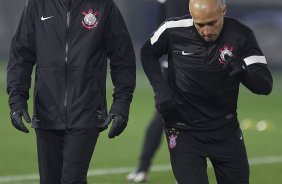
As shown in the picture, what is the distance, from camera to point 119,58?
7070 millimetres

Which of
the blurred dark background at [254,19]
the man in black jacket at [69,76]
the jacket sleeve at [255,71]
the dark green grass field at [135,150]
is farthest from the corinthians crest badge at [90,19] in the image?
the blurred dark background at [254,19]

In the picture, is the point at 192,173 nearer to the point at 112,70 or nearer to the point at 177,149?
the point at 177,149

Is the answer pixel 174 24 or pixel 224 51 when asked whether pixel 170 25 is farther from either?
pixel 224 51

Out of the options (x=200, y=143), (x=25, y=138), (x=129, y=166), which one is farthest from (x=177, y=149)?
(x=25, y=138)

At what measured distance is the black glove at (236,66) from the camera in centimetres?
663

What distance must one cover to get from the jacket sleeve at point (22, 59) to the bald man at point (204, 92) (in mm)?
881

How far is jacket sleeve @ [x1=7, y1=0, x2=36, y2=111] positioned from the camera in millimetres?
6980

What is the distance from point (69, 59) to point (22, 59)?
357 mm

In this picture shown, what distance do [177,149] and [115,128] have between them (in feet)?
1.51

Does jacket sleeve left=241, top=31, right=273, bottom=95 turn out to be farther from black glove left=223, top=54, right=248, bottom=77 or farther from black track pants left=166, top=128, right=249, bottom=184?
black track pants left=166, top=128, right=249, bottom=184

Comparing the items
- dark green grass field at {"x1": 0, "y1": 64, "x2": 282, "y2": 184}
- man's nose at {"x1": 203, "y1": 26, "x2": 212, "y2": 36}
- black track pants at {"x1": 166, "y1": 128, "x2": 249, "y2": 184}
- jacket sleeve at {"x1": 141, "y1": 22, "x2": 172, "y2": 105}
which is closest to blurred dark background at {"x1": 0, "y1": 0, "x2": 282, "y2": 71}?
dark green grass field at {"x1": 0, "y1": 64, "x2": 282, "y2": 184}

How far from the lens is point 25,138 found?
42.7 ft

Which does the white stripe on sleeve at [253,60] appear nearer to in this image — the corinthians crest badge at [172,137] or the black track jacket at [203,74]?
the black track jacket at [203,74]

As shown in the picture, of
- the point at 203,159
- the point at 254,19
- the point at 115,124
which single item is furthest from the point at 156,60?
the point at 254,19
